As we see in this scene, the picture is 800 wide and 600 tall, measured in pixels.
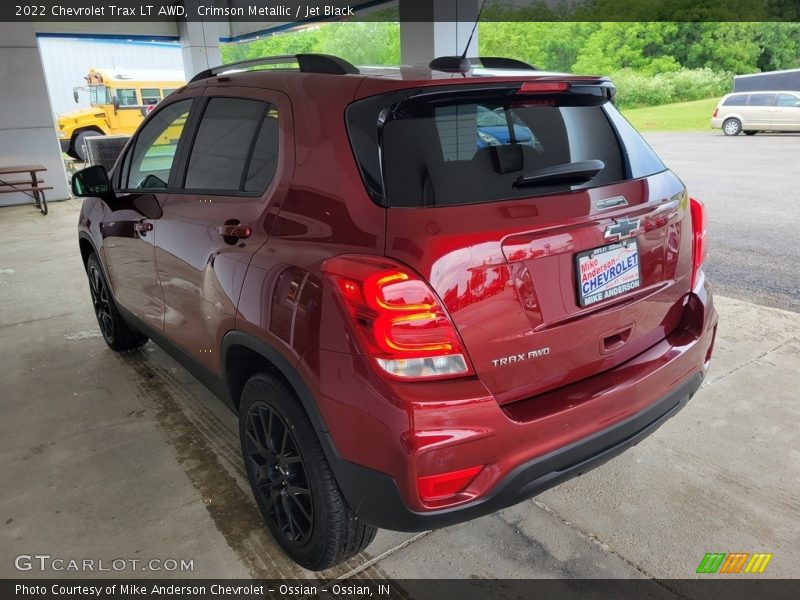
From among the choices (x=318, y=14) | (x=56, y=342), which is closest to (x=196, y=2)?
(x=318, y=14)

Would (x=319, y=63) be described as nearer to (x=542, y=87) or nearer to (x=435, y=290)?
(x=542, y=87)

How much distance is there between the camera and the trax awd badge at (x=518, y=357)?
5.35ft

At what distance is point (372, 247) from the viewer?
162 centimetres

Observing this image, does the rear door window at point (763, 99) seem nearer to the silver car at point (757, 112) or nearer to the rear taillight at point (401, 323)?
the silver car at point (757, 112)

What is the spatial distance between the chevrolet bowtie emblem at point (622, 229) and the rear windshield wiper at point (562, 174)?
0.17 m

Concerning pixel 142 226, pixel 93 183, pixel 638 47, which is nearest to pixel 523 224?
pixel 142 226

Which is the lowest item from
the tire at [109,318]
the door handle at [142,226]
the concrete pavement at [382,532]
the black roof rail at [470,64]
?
the concrete pavement at [382,532]

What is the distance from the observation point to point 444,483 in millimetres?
1589

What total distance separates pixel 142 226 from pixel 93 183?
55 centimetres

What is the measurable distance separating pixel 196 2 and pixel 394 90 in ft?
48.5

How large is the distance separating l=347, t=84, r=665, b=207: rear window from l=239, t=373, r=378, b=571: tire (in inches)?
30.0

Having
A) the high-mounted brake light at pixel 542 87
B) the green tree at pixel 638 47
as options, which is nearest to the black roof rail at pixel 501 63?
Answer: the high-mounted brake light at pixel 542 87

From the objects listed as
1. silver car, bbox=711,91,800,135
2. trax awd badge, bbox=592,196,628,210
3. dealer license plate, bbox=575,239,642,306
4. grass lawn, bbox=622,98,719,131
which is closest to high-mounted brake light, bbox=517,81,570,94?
trax awd badge, bbox=592,196,628,210

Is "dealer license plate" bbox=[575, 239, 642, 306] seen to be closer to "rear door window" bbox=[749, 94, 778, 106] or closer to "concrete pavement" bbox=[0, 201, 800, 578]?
"concrete pavement" bbox=[0, 201, 800, 578]
